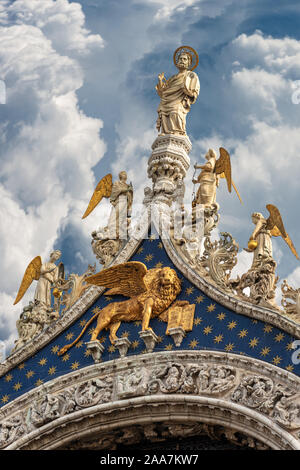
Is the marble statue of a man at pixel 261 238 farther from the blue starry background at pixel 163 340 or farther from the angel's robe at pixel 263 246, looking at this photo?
the blue starry background at pixel 163 340

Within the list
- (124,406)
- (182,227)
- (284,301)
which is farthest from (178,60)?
(124,406)

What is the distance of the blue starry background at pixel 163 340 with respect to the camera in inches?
608

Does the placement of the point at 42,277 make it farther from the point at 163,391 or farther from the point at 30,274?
the point at 163,391

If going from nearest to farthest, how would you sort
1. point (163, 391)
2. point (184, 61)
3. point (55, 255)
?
point (163, 391), point (55, 255), point (184, 61)

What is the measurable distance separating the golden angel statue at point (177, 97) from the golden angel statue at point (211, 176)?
4.71 ft

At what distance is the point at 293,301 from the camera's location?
15.8 metres

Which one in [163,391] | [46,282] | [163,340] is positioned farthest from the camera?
[46,282]

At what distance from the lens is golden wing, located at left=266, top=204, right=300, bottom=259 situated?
1695 centimetres

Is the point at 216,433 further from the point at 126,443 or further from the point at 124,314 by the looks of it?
the point at 124,314

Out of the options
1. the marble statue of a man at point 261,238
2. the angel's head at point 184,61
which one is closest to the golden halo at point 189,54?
the angel's head at point 184,61

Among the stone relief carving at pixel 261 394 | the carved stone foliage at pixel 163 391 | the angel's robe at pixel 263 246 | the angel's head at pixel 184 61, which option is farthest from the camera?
the angel's head at pixel 184 61

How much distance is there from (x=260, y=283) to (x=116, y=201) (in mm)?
4423

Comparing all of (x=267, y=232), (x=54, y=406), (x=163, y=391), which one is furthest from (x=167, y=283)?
(x=54, y=406)

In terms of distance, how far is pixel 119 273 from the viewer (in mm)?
17578
